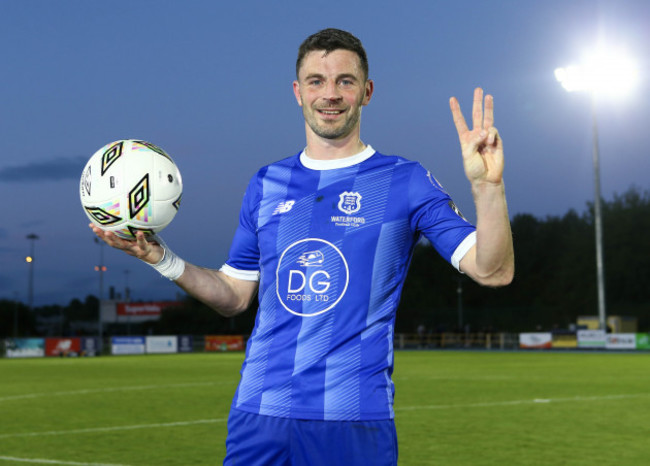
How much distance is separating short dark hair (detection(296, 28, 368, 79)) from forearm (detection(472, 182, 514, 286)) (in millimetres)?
914

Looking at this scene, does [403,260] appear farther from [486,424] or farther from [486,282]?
[486,424]

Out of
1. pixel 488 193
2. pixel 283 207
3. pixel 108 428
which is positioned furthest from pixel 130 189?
pixel 108 428

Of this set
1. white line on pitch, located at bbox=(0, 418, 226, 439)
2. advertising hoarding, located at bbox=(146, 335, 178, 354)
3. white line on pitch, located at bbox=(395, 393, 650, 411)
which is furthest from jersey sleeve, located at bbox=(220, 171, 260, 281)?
advertising hoarding, located at bbox=(146, 335, 178, 354)

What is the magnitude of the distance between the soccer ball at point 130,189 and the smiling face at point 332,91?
88 centimetres

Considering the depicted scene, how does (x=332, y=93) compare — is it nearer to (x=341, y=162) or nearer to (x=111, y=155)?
(x=341, y=162)

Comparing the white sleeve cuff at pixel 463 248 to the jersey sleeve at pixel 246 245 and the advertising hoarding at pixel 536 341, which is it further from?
the advertising hoarding at pixel 536 341

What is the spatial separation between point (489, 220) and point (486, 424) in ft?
31.1

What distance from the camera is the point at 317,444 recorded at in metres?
3.39

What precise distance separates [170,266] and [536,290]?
3427 inches

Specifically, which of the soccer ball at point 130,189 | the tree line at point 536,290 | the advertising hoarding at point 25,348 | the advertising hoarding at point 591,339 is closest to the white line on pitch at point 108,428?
the soccer ball at point 130,189

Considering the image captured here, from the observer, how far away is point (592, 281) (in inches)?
2950

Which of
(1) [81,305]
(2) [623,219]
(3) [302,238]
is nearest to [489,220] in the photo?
(3) [302,238]

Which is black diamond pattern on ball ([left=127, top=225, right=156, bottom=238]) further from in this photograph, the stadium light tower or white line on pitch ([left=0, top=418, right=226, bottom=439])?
the stadium light tower

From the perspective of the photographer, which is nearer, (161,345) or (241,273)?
(241,273)
